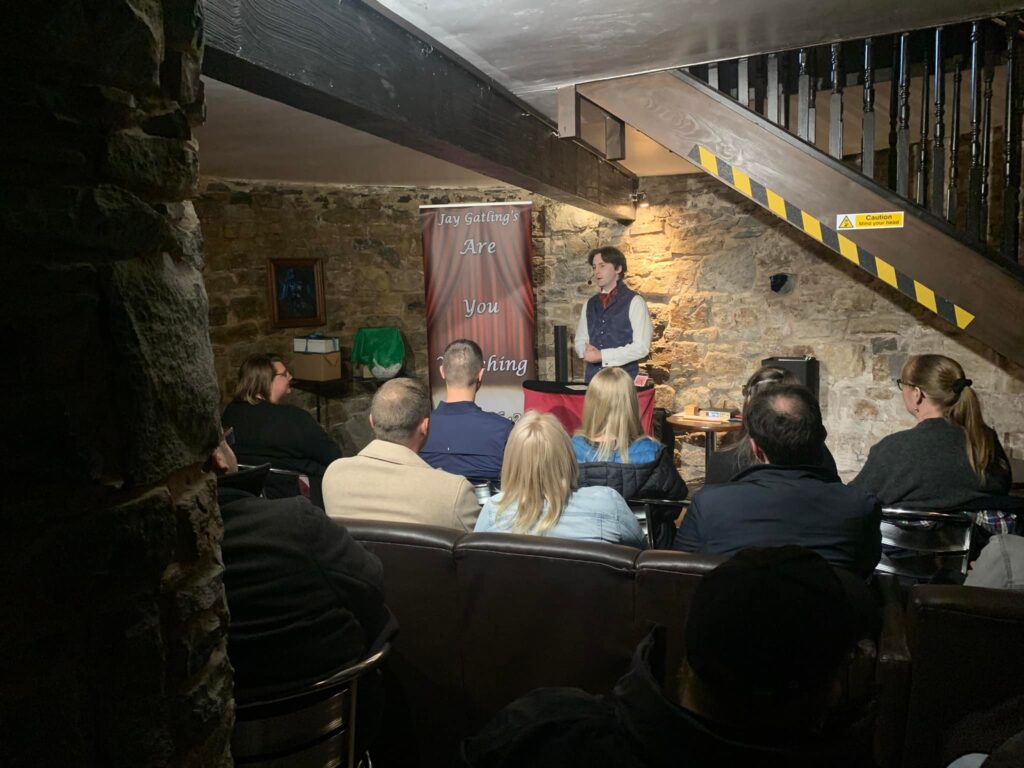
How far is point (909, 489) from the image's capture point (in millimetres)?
2693

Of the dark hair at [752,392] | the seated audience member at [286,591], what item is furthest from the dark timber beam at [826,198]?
the seated audience member at [286,591]

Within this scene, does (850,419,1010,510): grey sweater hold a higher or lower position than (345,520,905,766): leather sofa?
higher

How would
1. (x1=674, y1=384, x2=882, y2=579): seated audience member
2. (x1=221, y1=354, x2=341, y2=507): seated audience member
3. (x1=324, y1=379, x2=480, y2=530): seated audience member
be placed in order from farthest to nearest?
(x1=221, y1=354, x2=341, y2=507): seated audience member, (x1=324, y1=379, x2=480, y2=530): seated audience member, (x1=674, y1=384, x2=882, y2=579): seated audience member

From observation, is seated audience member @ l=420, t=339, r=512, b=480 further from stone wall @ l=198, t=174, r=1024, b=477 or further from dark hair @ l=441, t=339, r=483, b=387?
stone wall @ l=198, t=174, r=1024, b=477

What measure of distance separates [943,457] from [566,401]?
2.10 metres

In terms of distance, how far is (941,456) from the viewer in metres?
2.68

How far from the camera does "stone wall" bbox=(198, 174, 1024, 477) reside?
16.9 feet

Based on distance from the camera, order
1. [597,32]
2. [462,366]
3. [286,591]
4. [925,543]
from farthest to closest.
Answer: [462,366] → [597,32] → [925,543] → [286,591]

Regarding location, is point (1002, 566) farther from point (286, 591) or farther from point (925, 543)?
point (286, 591)

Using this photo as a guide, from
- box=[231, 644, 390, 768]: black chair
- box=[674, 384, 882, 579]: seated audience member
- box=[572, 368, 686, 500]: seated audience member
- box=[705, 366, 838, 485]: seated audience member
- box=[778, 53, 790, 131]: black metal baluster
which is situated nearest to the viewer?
box=[231, 644, 390, 768]: black chair

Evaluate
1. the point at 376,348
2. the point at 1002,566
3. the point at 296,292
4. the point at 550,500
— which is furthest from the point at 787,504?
the point at 296,292

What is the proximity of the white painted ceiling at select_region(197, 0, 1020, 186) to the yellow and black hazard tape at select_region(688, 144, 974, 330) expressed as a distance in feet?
1.48

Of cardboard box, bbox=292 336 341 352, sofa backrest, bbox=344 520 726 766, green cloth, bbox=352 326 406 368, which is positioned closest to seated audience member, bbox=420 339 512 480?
sofa backrest, bbox=344 520 726 766

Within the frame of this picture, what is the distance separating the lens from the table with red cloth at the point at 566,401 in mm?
4340
